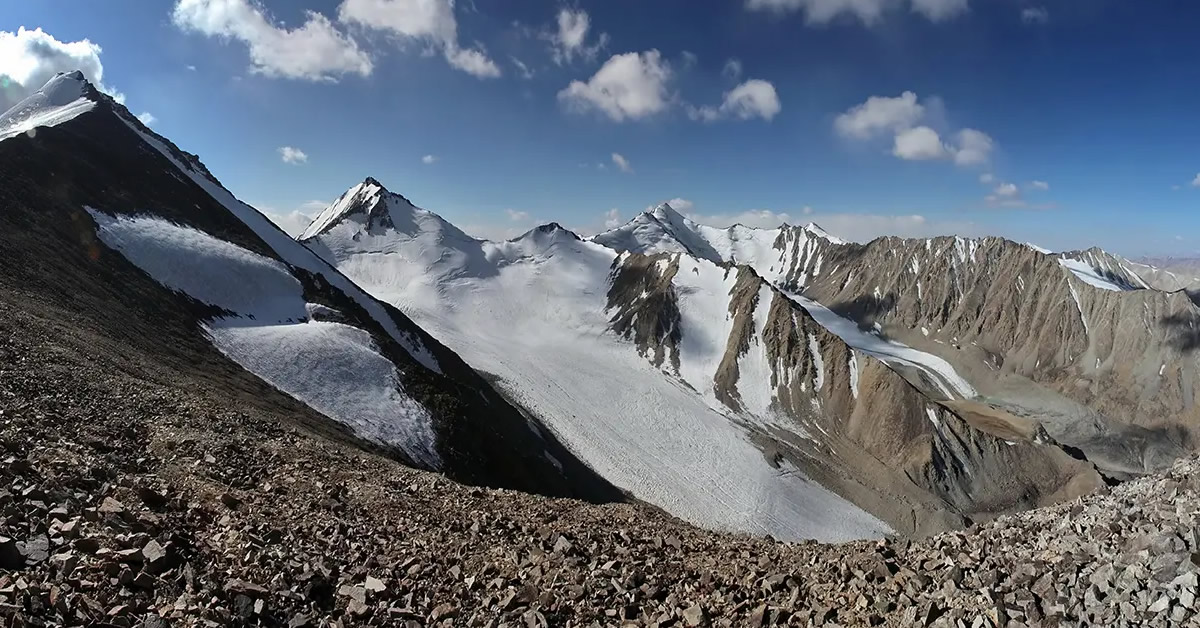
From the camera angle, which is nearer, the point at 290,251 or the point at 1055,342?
the point at 290,251

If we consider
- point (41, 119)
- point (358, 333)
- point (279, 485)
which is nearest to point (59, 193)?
point (358, 333)

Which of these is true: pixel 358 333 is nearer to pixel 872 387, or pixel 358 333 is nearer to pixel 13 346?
pixel 13 346

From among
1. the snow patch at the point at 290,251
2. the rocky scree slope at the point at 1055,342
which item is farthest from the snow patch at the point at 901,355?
the snow patch at the point at 290,251

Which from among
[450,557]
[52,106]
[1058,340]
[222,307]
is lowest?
[1058,340]

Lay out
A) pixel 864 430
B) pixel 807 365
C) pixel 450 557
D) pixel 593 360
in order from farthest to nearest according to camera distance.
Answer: pixel 593 360, pixel 807 365, pixel 864 430, pixel 450 557

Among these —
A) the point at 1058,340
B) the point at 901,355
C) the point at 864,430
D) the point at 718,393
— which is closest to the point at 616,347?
the point at 718,393

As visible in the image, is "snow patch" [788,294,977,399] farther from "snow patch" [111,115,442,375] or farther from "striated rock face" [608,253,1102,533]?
"snow patch" [111,115,442,375]

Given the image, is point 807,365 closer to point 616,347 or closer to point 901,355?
point 616,347
